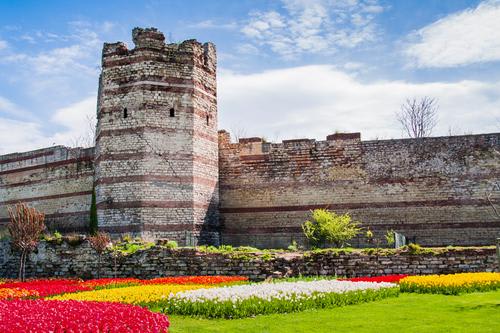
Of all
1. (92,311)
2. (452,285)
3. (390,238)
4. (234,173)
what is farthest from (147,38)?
(92,311)

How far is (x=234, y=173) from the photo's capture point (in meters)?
22.8

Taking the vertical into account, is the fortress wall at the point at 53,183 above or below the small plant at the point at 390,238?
above

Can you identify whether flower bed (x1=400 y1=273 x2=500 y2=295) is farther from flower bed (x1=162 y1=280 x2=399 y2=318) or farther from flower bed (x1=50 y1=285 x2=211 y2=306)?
flower bed (x1=50 y1=285 x2=211 y2=306)

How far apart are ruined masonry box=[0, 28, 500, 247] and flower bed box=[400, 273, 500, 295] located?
8.29 meters

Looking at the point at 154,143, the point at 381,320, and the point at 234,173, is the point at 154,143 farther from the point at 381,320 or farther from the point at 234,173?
the point at 381,320

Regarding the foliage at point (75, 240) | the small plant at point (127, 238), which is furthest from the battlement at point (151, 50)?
A: the foliage at point (75, 240)

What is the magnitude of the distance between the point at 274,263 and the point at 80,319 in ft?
27.9

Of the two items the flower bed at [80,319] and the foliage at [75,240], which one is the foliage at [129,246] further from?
the flower bed at [80,319]

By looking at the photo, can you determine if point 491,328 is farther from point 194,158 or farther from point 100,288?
point 194,158

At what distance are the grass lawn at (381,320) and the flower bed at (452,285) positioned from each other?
3.49 feet

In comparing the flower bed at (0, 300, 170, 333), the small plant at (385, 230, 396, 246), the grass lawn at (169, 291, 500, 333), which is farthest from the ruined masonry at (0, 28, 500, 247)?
the flower bed at (0, 300, 170, 333)

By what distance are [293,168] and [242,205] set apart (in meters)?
2.65

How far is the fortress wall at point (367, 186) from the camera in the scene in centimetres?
2031

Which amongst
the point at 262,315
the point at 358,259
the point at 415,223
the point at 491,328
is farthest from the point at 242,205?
the point at 491,328
